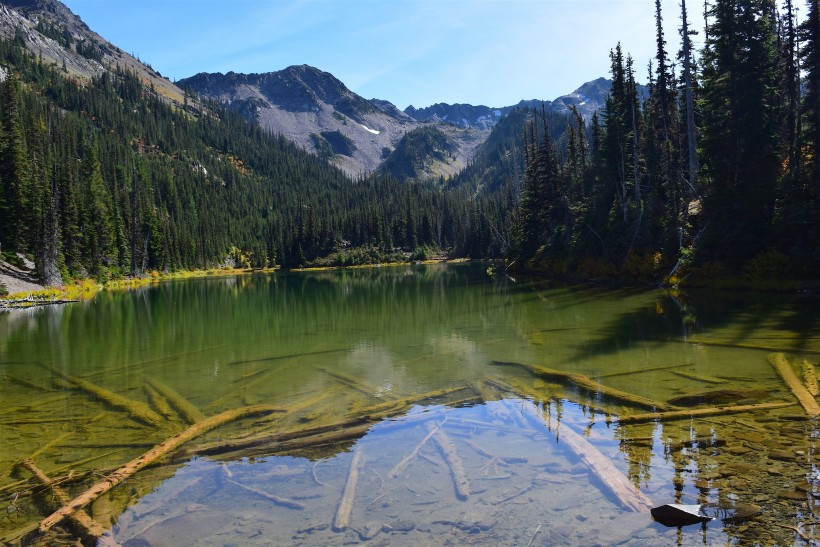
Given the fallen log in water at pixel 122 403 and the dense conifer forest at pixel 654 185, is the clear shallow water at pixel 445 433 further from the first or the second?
the dense conifer forest at pixel 654 185

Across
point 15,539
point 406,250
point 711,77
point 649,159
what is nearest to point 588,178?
point 649,159

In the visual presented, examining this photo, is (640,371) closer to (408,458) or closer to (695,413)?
(695,413)

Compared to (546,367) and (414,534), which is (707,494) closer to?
(414,534)

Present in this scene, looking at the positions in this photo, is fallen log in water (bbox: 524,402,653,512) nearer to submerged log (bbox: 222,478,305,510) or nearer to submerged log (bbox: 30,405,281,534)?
submerged log (bbox: 222,478,305,510)

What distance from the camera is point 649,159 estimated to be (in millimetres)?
48656

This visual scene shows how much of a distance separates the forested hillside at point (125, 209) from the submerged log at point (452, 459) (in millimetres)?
60832

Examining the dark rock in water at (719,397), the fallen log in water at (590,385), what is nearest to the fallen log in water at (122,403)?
the fallen log in water at (590,385)

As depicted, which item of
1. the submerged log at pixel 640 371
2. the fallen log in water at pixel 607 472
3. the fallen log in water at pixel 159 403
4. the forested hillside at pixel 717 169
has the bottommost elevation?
the submerged log at pixel 640 371

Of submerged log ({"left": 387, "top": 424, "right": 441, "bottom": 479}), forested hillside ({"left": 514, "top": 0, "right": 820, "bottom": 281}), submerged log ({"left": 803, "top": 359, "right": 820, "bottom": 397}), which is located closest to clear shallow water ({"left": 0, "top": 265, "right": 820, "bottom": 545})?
submerged log ({"left": 387, "top": 424, "right": 441, "bottom": 479})

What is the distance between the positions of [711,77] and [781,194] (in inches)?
566

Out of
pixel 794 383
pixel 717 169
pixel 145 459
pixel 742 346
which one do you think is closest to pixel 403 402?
pixel 145 459

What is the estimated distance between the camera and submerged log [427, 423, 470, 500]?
25.8 ft

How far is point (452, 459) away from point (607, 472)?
258 centimetres

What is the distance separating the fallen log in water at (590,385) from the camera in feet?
36.7
